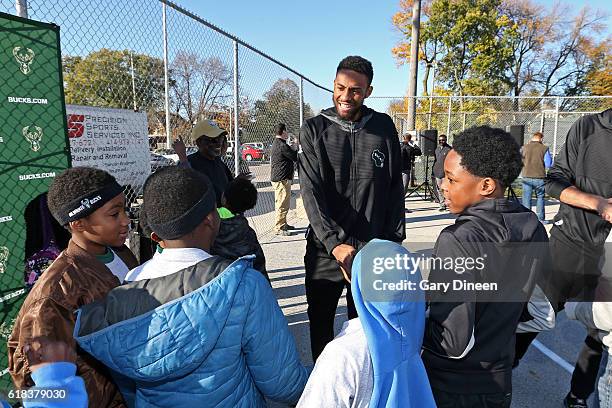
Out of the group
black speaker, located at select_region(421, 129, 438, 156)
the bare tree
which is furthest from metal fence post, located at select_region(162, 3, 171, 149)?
black speaker, located at select_region(421, 129, 438, 156)

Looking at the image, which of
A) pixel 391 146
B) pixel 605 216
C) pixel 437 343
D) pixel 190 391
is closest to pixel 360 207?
pixel 391 146

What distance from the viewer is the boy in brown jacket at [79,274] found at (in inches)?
53.8

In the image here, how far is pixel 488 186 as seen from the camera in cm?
165

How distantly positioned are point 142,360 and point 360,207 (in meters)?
1.54

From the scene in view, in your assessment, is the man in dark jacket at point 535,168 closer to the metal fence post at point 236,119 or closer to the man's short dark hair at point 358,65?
the metal fence post at point 236,119

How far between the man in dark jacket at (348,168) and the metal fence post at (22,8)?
5.93ft

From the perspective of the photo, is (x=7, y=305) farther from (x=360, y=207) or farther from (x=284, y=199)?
(x=284, y=199)

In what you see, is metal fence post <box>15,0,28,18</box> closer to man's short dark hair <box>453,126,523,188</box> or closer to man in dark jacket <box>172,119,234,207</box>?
man in dark jacket <box>172,119,234,207</box>

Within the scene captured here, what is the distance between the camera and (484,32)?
31.2m

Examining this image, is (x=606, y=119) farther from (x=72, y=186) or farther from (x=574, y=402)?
(x=72, y=186)

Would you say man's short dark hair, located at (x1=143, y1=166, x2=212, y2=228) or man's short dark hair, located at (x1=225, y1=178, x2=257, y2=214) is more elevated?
man's short dark hair, located at (x1=143, y1=166, x2=212, y2=228)

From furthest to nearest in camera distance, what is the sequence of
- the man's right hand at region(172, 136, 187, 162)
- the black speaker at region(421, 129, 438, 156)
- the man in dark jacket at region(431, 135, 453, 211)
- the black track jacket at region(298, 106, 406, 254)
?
the black speaker at region(421, 129, 438, 156) → the man in dark jacket at region(431, 135, 453, 211) → the man's right hand at region(172, 136, 187, 162) → the black track jacket at region(298, 106, 406, 254)

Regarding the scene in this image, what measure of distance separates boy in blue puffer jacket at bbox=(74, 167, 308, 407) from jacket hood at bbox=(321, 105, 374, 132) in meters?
1.22

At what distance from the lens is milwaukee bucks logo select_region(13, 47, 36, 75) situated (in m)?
2.34
